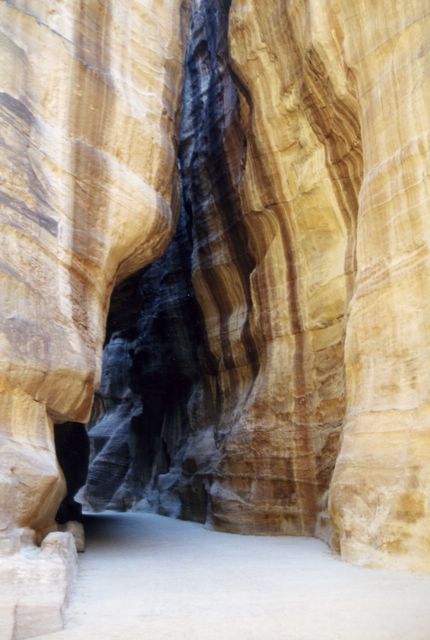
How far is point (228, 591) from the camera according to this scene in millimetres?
5781

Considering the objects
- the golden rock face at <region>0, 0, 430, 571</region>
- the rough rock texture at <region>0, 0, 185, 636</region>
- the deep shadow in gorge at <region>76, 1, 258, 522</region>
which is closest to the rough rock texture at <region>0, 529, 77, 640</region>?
the rough rock texture at <region>0, 0, 185, 636</region>

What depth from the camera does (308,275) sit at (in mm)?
12031

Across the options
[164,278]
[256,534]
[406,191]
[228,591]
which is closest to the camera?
[228,591]

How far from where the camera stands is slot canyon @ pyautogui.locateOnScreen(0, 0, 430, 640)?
7.33 m

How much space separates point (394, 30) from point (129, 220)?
4720mm

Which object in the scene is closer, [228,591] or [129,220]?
[228,591]

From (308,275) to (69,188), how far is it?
481cm

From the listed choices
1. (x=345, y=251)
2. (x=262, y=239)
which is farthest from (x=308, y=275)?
(x=262, y=239)

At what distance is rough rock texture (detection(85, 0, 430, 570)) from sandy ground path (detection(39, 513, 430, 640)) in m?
0.97

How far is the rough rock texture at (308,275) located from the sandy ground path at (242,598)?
0.97 m

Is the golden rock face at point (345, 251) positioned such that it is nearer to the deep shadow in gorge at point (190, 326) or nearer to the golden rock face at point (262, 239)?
the golden rock face at point (262, 239)

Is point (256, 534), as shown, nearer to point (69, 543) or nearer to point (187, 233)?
point (69, 543)

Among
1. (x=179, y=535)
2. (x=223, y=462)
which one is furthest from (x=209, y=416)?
(x=179, y=535)

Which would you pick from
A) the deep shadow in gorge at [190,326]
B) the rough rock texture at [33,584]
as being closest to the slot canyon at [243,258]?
the rough rock texture at [33,584]
